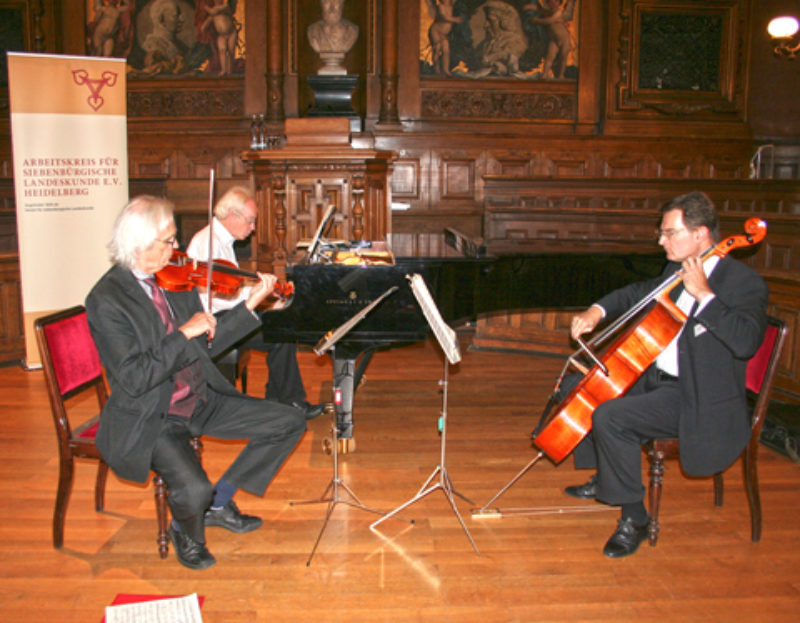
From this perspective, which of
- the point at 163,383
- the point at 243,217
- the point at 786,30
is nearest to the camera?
the point at 163,383

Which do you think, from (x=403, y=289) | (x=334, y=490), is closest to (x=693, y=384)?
(x=403, y=289)

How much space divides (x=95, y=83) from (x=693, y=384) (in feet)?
14.7

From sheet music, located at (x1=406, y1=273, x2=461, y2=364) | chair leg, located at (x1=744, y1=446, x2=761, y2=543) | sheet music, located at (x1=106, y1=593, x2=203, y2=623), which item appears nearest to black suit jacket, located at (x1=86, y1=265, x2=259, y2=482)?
sheet music, located at (x1=106, y1=593, x2=203, y2=623)

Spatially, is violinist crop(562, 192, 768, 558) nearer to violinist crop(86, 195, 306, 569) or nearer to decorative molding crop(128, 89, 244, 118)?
violinist crop(86, 195, 306, 569)

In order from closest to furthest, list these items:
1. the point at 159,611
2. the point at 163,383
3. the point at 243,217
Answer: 1. the point at 159,611
2. the point at 163,383
3. the point at 243,217

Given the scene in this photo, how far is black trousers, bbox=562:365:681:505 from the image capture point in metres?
2.86

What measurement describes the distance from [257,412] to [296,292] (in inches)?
28.9

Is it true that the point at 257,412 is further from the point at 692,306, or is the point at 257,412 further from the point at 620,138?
the point at 620,138

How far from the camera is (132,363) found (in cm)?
253

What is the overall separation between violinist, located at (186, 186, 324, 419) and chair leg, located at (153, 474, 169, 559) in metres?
0.83

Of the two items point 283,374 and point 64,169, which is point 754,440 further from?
point 64,169

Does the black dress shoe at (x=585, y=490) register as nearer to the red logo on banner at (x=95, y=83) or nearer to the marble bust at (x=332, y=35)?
the red logo on banner at (x=95, y=83)

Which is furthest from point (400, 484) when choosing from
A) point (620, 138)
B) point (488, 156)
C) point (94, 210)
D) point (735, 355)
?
point (620, 138)

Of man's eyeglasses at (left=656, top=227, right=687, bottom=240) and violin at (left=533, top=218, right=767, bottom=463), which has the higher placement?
man's eyeglasses at (left=656, top=227, right=687, bottom=240)
